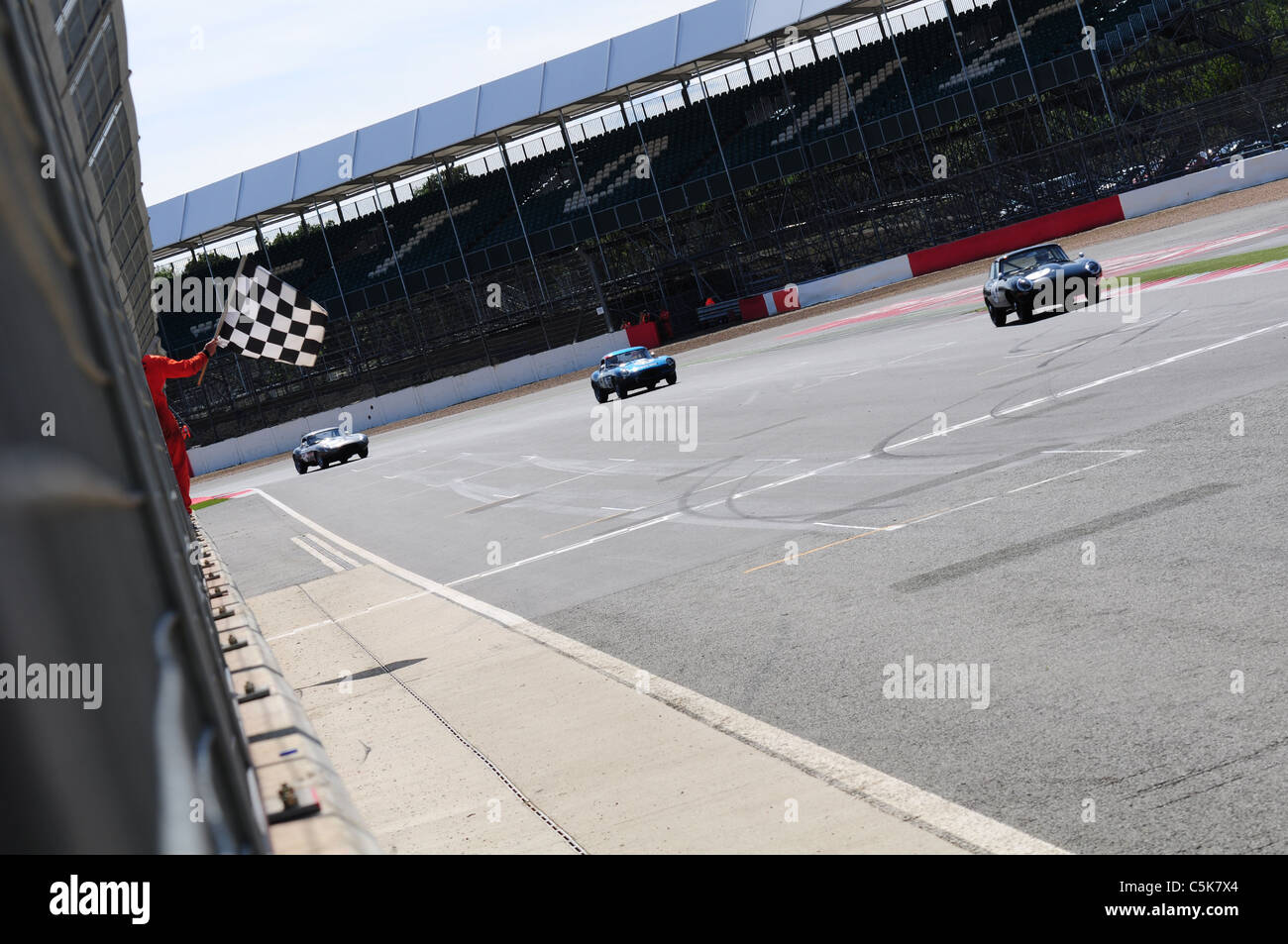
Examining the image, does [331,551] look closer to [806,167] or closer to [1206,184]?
[1206,184]

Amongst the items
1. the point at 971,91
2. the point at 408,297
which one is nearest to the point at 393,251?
the point at 408,297

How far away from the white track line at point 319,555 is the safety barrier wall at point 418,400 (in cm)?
3453

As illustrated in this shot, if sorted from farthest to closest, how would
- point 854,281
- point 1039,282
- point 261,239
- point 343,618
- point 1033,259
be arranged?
point 261,239, point 854,281, point 1033,259, point 1039,282, point 343,618

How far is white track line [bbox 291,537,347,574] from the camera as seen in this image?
17075 mm

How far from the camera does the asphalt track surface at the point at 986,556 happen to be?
5.41 meters

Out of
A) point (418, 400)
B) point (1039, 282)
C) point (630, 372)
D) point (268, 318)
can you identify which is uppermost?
point (268, 318)

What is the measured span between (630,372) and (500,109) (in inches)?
1031

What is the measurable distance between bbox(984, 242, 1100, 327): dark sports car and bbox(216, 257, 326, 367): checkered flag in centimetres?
1797

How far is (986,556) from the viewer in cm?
918

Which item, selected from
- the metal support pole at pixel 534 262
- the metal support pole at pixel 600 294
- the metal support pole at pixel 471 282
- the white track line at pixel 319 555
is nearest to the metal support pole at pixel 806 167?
the metal support pole at pixel 600 294

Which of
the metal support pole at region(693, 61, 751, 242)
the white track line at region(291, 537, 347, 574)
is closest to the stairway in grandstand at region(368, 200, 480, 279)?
the metal support pole at region(693, 61, 751, 242)

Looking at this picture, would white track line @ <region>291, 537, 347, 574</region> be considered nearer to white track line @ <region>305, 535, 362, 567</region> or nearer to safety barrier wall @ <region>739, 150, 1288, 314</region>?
white track line @ <region>305, 535, 362, 567</region>
